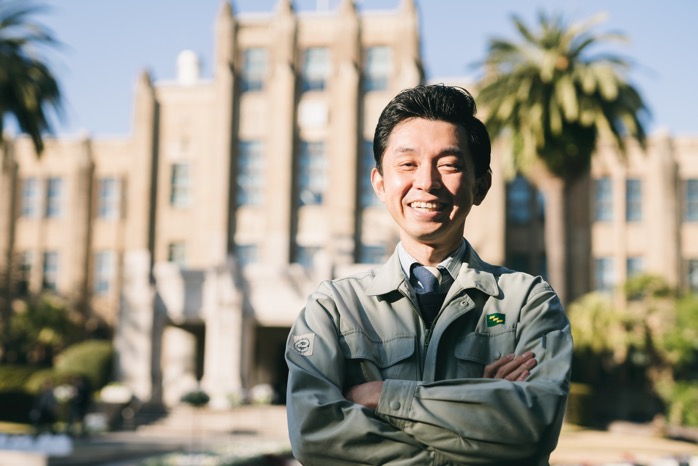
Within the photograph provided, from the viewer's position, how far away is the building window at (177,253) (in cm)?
4238

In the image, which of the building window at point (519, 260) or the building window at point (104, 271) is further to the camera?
the building window at point (104, 271)

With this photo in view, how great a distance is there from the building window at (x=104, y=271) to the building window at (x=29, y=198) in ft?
13.5

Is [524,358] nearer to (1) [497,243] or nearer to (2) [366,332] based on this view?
(2) [366,332]

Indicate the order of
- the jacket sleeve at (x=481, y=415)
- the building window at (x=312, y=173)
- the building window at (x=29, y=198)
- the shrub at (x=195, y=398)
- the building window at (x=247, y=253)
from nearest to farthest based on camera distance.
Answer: the jacket sleeve at (x=481, y=415)
the shrub at (x=195, y=398)
the building window at (x=247, y=253)
the building window at (x=312, y=173)
the building window at (x=29, y=198)

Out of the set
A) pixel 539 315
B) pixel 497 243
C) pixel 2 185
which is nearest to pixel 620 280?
pixel 497 243

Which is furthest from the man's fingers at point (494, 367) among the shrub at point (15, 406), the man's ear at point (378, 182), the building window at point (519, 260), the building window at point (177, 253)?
the building window at point (177, 253)

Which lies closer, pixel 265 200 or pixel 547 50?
pixel 547 50

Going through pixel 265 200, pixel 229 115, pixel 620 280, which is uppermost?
pixel 229 115

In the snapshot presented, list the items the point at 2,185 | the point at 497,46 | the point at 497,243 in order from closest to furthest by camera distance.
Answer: the point at 497,46 < the point at 497,243 < the point at 2,185

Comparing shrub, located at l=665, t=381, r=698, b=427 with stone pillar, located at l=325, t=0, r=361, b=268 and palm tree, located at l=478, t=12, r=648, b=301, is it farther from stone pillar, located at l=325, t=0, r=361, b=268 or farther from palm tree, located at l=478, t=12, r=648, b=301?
stone pillar, located at l=325, t=0, r=361, b=268

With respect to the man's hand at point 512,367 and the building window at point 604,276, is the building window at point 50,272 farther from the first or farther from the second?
the man's hand at point 512,367

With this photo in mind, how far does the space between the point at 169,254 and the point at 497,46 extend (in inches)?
770

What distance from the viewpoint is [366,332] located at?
2816 mm

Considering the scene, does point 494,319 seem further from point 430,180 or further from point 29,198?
point 29,198
